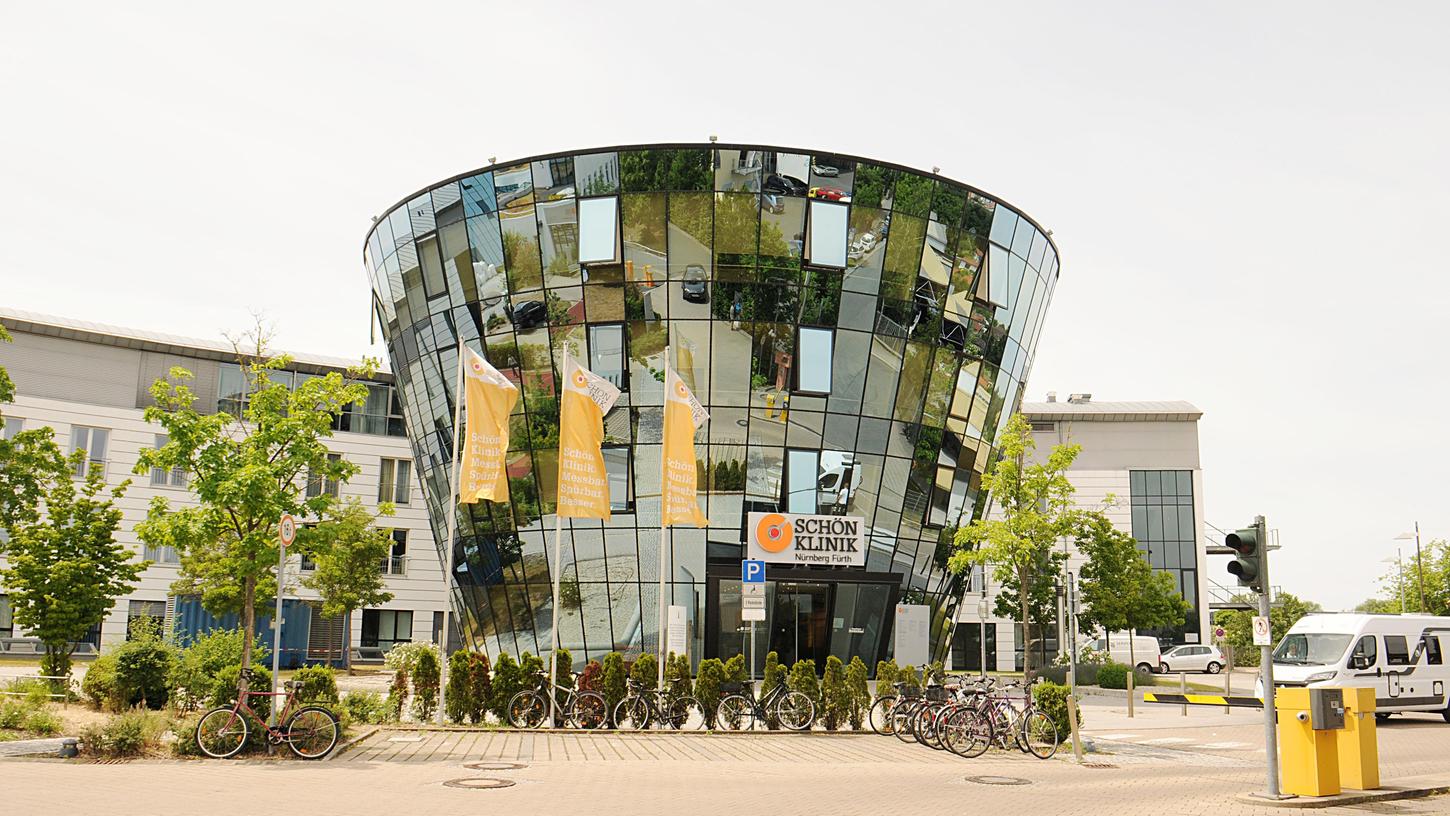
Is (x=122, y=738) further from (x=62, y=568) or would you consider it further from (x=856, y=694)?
(x=62, y=568)

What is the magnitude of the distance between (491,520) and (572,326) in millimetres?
5832

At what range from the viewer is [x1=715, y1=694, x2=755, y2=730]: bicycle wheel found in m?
21.1

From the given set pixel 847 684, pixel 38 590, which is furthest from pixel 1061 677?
pixel 38 590

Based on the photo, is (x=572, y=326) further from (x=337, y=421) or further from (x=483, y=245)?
(x=337, y=421)

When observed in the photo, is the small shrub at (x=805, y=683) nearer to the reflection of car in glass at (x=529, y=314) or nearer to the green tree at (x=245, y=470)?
the green tree at (x=245, y=470)

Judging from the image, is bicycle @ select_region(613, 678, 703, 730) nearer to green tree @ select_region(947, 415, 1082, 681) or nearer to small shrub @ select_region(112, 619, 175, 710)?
small shrub @ select_region(112, 619, 175, 710)

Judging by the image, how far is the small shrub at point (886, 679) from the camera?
864 inches

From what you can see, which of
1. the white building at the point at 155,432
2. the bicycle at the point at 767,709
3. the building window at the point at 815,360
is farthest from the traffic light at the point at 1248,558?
the white building at the point at 155,432

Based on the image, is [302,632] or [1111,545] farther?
[302,632]

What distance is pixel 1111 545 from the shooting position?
141ft

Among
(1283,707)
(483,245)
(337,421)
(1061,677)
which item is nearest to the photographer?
(1283,707)

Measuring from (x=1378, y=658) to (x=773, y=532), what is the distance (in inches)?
562

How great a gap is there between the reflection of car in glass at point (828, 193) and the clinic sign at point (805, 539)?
8.06 m

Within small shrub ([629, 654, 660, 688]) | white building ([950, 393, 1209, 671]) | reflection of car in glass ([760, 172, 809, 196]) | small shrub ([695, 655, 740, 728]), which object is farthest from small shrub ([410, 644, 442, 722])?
white building ([950, 393, 1209, 671])
